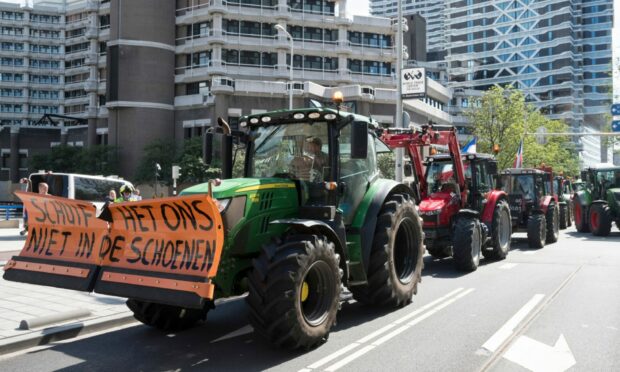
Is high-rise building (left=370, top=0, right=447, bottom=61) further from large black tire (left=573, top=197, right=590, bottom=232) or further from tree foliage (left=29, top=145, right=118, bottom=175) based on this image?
large black tire (left=573, top=197, right=590, bottom=232)

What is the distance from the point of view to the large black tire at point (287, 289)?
5.34 m

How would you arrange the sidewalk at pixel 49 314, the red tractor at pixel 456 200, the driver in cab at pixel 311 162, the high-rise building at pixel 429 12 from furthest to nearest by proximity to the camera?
1. the high-rise building at pixel 429 12
2. the red tractor at pixel 456 200
3. the driver in cab at pixel 311 162
4. the sidewalk at pixel 49 314

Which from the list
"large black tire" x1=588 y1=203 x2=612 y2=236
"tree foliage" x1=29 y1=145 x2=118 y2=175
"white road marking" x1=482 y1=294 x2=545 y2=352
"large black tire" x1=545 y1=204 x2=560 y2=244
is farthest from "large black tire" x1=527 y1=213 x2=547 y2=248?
"tree foliage" x1=29 y1=145 x2=118 y2=175

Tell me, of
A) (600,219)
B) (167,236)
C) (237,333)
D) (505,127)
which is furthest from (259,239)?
(505,127)

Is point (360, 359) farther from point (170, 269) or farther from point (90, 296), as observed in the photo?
point (90, 296)

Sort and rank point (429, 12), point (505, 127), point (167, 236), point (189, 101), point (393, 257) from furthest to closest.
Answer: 1. point (429, 12)
2. point (189, 101)
3. point (505, 127)
4. point (393, 257)
5. point (167, 236)

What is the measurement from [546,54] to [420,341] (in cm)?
12077

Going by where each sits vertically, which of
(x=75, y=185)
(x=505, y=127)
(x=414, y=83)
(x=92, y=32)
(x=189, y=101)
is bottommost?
(x=75, y=185)

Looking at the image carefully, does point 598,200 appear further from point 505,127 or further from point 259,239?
point 505,127

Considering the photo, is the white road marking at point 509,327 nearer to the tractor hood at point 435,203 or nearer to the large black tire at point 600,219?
the tractor hood at point 435,203

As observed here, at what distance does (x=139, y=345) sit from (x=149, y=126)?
168ft

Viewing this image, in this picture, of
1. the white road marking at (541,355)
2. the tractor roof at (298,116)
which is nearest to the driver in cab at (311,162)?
the tractor roof at (298,116)

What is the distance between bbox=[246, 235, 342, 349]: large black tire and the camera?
534cm

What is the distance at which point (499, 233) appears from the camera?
1330 cm
